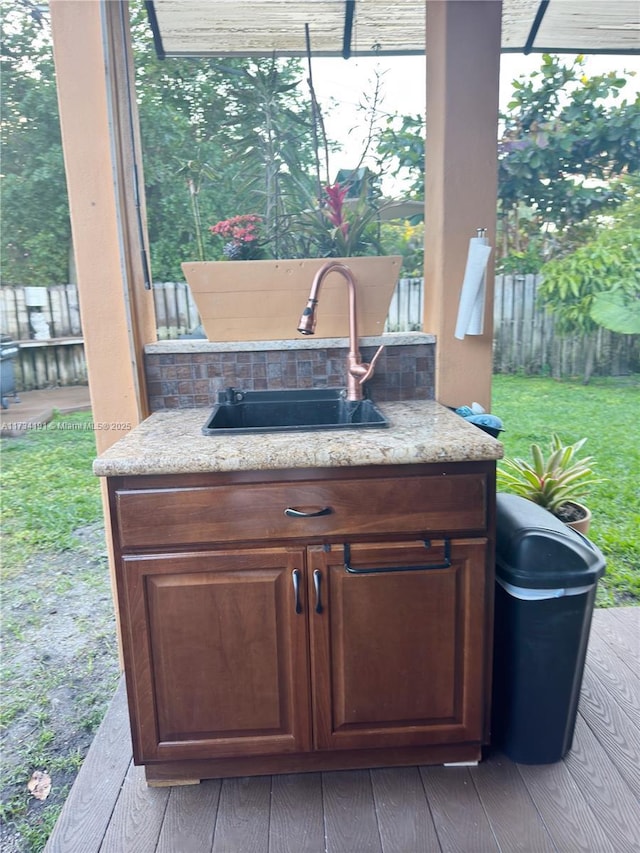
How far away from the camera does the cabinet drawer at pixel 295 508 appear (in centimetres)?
125

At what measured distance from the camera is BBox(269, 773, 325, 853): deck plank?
4.06 ft

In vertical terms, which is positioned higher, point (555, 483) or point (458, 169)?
point (458, 169)

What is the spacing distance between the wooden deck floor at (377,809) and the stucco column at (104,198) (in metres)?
0.98

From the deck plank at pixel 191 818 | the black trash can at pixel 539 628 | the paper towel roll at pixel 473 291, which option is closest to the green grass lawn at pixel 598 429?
the black trash can at pixel 539 628

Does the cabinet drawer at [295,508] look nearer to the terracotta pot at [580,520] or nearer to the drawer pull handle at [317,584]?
the drawer pull handle at [317,584]

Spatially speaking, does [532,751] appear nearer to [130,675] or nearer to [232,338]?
[130,675]

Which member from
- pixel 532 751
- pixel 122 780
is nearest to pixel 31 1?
pixel 122 780

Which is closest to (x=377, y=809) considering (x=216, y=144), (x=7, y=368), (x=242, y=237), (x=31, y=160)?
(x=242, y=237)

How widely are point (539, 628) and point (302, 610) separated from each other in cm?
58

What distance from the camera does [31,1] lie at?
3.28m

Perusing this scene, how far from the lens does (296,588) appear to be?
4.22ft

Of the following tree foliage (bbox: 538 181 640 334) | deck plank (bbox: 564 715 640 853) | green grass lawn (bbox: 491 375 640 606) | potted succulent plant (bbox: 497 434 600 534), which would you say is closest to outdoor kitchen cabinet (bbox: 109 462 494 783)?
deck plank (bbox: 564 715 640 853)

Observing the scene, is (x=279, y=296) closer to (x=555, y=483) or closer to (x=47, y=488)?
(x=555, y=483)

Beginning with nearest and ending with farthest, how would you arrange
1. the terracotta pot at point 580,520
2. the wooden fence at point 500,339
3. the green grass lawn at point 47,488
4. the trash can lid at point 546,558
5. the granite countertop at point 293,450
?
1. the granite countertop at point 293,450
2. the trash can lid at point 546,558
3. the terracotta pot at point 580,520
4. the green grass lawn at point 47,488
5. the wooden fence at point 500,339
